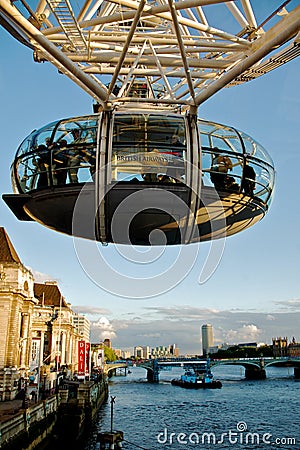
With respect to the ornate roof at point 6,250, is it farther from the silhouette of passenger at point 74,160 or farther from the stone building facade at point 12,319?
the silhouette of passenger at point 74,160

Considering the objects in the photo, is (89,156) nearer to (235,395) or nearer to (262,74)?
(262,74)

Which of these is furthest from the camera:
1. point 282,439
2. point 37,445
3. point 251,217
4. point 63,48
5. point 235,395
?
point 235,395

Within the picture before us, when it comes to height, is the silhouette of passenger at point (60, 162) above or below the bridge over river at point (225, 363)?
above

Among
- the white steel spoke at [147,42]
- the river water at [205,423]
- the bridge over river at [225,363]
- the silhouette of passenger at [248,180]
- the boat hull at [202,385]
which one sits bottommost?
the river water at [205,423]

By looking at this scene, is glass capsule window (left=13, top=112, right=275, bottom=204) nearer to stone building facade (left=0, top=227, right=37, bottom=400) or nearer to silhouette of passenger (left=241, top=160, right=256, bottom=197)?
silhouette of passenger (left=241, top=160, right=256, bottom=197)

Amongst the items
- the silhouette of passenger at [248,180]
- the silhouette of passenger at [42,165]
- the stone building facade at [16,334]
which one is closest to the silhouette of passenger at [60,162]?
the silhouette of passenger at [42,165]

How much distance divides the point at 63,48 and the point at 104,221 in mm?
7055

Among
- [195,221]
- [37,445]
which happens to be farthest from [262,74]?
[37,445]

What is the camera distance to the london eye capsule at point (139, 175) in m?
9.57

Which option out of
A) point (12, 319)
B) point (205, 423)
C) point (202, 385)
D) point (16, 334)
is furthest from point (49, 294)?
point (205, 423)

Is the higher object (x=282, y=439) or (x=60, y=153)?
(x=60, y=153)

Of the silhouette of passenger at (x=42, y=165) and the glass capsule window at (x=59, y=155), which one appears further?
the silhouette of passenger at (x=42, y=165)

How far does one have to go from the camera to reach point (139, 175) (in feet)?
31.7

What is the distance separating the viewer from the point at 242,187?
10250 millimetres
